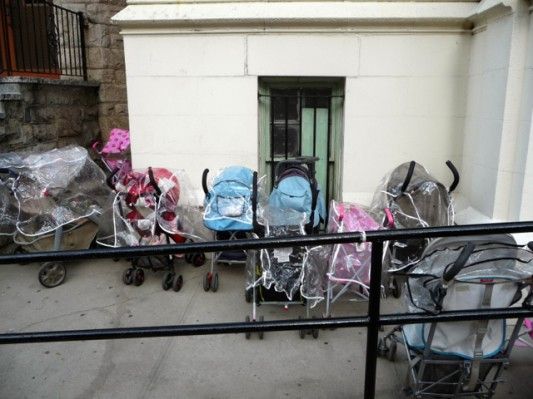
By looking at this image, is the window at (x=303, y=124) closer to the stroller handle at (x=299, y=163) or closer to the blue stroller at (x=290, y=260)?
the stroller handle at (x=299, y=163)

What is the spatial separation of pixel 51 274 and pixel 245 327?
337cm

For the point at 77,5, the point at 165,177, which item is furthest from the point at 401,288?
the point at 77,5

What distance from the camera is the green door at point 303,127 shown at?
18.2ft

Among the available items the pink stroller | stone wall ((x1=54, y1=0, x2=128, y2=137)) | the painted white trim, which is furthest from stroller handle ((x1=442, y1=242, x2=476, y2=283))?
stone wall ((x1=54, y1=0, x2=128, y2=137))

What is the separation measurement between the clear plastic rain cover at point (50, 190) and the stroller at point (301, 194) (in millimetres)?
2003

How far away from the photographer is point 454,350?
2609 mm

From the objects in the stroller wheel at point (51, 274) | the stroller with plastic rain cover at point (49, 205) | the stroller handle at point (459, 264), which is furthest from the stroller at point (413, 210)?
the stroller wheel at point (51, 274)

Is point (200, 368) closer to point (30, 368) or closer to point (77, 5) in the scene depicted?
point (30, 368)

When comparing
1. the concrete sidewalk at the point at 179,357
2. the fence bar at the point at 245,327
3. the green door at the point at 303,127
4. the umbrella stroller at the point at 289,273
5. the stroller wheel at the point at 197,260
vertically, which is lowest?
the concrete sidewalk at the point at 179,357

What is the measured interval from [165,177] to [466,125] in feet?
10.7

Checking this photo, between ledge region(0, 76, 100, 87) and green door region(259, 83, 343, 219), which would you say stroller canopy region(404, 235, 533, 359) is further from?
ledge region(0, 76, 100, 87)

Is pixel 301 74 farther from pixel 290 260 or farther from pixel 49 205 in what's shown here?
pixel 49 205

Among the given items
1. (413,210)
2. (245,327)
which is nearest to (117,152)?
(413,210)

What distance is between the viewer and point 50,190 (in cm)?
467
